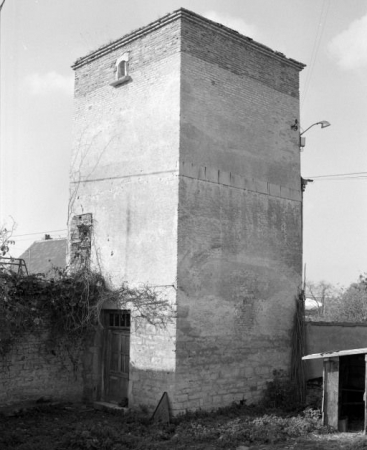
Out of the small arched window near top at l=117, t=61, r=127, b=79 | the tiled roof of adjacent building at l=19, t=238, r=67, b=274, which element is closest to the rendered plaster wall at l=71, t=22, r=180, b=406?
the small arched window near top at l=117, t=61, r=127, b=79

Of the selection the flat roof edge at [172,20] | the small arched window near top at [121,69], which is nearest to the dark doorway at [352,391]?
the flat roof edge at [172,20]

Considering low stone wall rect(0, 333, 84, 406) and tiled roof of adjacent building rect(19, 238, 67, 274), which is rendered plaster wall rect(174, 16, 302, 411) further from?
tiled roof of adjacent building rect(19, 238, 67, 274)

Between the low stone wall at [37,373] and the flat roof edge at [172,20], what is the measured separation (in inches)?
278

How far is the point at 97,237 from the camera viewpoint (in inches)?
531

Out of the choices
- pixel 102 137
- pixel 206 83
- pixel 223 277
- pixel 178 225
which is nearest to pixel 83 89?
pixel 102 137

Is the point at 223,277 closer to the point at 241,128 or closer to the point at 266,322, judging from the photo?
the point at 266,322

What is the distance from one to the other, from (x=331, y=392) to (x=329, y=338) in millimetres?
3617

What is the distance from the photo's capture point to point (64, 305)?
41.4ft

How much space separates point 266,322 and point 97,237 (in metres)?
4.55

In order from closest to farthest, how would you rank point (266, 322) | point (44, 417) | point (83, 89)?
point (44, 417)
point (266, 322)
point (83, 89)

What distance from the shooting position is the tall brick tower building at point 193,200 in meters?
11.8

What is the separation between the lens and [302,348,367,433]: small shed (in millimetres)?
10570

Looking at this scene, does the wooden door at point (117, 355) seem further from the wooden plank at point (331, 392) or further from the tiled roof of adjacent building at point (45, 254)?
the tiled roof of adjacent building at point (45, 254)

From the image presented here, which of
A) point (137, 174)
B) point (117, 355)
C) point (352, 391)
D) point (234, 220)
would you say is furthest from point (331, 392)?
point (137, 174)
